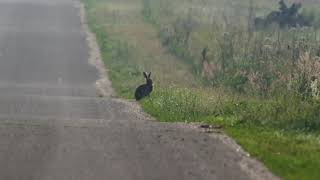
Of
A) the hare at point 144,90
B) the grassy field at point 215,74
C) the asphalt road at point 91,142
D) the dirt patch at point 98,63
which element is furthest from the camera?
the dirt patch at point 98,63

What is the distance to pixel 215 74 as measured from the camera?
1075 inches

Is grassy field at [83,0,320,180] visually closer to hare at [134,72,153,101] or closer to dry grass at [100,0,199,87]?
dry grass at [100,0,199,87]

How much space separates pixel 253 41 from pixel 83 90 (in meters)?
8.54

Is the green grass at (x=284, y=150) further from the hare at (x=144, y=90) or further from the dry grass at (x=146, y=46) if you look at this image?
the dry grass at (x=146, y=46)

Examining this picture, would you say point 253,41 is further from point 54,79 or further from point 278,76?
point 278,76

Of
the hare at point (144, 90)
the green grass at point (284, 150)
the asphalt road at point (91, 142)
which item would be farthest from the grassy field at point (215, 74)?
the asphalt road at point (91, 142)

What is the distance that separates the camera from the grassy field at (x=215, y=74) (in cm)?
1452

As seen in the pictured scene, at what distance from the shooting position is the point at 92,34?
4094 centimetres

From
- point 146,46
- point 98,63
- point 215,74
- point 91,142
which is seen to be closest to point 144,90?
point 215,74

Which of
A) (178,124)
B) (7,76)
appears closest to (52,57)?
(7,76)

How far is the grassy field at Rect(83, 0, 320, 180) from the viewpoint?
1452 centimetres

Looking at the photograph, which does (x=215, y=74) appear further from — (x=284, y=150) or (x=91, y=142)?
(x=284, y=150)

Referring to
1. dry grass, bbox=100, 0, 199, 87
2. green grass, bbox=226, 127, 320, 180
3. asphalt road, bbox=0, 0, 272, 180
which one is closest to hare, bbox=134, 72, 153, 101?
asphalt road, bbox=0, 0, 272, 180

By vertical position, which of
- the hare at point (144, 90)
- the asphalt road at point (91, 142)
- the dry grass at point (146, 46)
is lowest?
the dry grass at point (146, 46)
